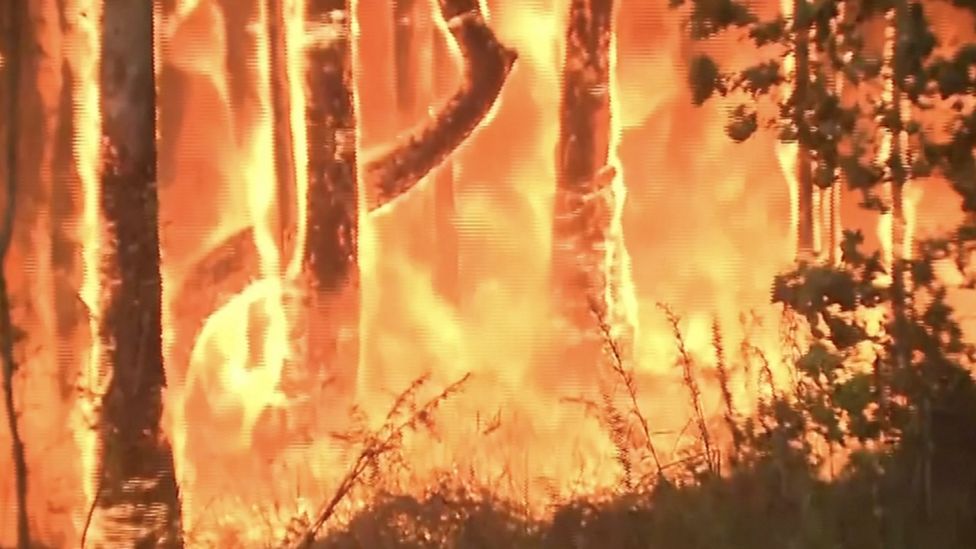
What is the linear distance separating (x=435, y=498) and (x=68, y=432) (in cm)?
107

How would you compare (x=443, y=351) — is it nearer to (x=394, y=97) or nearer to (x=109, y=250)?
(x=394, y=97)

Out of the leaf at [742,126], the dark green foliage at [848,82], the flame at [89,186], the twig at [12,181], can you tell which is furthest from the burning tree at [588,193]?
the twig at [12,181]

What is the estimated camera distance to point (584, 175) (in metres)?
3.29

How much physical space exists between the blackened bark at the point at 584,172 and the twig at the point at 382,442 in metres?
0.44

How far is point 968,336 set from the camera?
117 inches

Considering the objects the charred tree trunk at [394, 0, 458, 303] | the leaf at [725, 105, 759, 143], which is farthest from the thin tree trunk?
the leaf at [725, 105, 759, 143]

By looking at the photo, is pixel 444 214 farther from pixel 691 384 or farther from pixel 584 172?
pixel 691 384

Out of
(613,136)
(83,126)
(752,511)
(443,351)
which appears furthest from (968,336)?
(83,126)

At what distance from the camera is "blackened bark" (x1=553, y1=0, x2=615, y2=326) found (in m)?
3.27

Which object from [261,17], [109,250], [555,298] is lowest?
[555,298]

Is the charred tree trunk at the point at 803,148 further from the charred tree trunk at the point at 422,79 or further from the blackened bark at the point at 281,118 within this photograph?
the blackened bark at the point at 281,118

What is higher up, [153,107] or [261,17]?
[261,17]

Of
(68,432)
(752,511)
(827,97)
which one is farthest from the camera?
(68,432)

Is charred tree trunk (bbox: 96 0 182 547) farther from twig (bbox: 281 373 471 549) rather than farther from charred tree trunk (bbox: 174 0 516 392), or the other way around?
twig (bbox: 281 373 471 549)
